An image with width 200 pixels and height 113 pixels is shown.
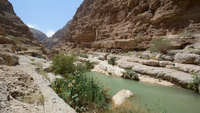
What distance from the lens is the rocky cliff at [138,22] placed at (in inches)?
534

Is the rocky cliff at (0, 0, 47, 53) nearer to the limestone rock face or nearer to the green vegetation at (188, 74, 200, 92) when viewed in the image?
the limestone rock face

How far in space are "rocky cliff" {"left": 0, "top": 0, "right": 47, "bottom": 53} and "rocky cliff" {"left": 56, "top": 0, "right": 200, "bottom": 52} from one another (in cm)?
1983

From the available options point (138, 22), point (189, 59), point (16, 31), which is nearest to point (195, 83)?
point (189, 59)

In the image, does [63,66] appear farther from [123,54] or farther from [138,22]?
[138,22]

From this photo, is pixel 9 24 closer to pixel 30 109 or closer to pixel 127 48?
pixel 127 48

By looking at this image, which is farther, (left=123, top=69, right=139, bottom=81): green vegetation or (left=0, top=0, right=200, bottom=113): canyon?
(left=123, top=69, right=139, bottom=81): green vegetation

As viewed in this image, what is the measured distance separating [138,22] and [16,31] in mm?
41378

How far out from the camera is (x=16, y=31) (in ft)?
107

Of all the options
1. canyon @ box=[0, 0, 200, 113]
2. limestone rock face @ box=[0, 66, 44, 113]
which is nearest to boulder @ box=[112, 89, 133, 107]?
canyon @ box=[0, 0, 200, 113]

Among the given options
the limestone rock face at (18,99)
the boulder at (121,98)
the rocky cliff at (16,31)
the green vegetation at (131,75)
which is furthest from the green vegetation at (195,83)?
the rocky cliff at (16,31)

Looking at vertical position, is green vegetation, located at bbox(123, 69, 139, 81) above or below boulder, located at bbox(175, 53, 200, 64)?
below

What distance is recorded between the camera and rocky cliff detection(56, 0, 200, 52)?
1357 cm

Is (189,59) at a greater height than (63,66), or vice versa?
(63,66)

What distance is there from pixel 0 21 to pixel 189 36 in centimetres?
5117
